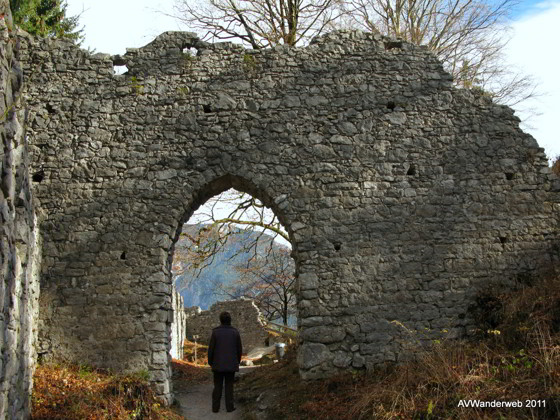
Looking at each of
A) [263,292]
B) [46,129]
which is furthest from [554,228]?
[263,292]

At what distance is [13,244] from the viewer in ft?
19.2

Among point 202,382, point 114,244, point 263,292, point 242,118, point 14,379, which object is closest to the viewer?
point 14,379

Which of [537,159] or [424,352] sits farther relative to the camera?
[537,159]

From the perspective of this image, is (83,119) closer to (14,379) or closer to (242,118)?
(242,118)

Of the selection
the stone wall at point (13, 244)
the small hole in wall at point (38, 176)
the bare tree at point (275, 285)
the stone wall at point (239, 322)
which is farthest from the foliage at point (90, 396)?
the bare tree at point (275, 285)

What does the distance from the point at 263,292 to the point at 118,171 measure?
21169mm

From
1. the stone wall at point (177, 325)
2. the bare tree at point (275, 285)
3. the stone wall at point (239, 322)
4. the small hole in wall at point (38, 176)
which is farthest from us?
the bare tree at point (275, 285)

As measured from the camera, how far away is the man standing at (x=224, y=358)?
7.88 metres

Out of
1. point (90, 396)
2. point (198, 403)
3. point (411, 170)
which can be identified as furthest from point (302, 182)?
point (90, 396)

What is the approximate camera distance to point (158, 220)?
8.20 meters

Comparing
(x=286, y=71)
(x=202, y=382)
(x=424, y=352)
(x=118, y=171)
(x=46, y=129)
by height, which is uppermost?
(x=286, y=71)

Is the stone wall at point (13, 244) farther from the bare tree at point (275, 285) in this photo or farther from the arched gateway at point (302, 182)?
the bare tree at point (275, 285)

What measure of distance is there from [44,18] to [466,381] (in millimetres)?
9820

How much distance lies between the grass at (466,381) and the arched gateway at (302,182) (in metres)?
0.40
